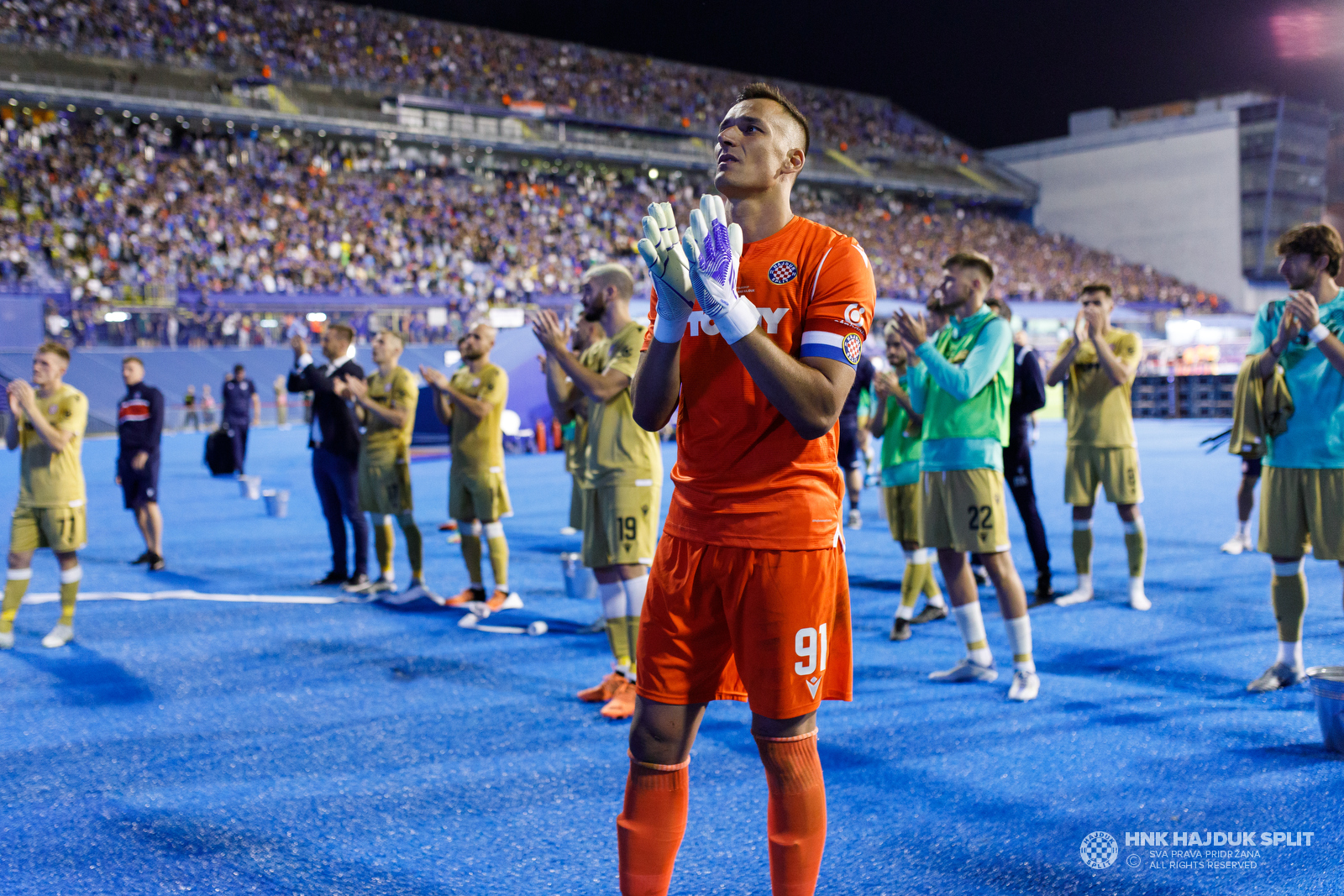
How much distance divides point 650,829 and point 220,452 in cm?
1701

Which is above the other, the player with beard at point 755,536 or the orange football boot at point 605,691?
the player with beard at point 755,536

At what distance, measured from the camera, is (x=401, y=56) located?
1638 inches

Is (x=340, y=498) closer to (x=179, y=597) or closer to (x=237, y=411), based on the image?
(x=179, y=597)

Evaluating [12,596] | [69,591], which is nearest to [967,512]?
[69,591]

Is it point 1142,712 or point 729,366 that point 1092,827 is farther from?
point 729,366

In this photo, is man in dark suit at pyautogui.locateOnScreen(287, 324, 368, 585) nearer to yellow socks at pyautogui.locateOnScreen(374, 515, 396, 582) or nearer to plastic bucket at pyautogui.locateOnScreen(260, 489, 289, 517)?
yellow socks at pyautogui.locateOnScreen(374, 515, 396, 582)

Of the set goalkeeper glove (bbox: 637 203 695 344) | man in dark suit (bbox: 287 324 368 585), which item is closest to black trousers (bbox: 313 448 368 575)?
man in dark suit (bbox: 287 324 368 585)

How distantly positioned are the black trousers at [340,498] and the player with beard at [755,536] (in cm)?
626

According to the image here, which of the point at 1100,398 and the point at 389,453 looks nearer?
the point at 1100,398

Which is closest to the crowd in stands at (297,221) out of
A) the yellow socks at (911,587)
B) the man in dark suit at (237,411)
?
the man in dark suit at (237,411)

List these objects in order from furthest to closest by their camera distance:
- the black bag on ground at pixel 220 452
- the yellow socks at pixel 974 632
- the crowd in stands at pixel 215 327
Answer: the crowd in stands at pixel 215 327 < the black bag on ground at pixel 220 452 < the yellow socks at pixel 974 632

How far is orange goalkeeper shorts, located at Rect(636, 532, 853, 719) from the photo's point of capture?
211cm

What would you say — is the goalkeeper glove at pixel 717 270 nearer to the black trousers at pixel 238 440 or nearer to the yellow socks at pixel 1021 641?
the yellow socks at pixel 1021 641

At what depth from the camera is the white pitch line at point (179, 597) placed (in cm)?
759
